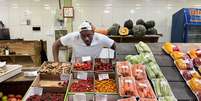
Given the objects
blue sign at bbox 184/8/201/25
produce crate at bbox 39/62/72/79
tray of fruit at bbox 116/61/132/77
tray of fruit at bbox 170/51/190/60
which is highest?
blue sign at bbox 184/8/201/25

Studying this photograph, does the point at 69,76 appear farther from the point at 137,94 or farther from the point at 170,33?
the point at 170,33

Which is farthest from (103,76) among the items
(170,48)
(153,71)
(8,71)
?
(8,71)

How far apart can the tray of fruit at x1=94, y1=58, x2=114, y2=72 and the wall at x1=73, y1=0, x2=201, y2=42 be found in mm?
4031

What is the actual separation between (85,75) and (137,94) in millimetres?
724

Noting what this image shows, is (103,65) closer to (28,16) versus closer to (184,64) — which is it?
(184,64)

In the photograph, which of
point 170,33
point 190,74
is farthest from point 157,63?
point 170,33

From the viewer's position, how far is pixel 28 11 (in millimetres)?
7105

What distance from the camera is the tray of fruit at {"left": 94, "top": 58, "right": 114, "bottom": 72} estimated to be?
2.88m

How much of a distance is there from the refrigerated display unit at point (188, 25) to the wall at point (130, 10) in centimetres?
59

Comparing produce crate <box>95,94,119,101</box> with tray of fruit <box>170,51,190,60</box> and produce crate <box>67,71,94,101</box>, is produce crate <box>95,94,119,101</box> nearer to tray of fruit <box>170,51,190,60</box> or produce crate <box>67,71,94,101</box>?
produce crate <box>67,71,94,101</box>

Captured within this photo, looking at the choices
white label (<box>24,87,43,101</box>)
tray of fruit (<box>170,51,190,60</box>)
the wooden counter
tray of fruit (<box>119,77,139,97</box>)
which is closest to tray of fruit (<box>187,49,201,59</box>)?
tray of fruit (<box>170,51,190,60</box>)

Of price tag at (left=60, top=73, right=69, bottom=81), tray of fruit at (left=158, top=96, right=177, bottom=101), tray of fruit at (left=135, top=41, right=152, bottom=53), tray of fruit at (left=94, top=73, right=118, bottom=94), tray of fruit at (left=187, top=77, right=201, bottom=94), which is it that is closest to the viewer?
tray of fruit at (left=158, top=96, right=177, bottom=101)

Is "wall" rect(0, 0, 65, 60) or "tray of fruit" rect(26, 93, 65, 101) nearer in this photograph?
"tray of fruit" rect(26, 93, 65, 101)

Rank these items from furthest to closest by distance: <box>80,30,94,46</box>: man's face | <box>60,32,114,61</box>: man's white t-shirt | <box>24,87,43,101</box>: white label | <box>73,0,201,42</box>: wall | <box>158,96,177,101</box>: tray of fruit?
<box>73,0,201,42</box>: wall → <box>60,32,114,61</box>: man's white t-shirt → <box>80,30,94,46</box>: man's face → <box>24,87,43,101</box>: white label → <box>158,96,177,101</box>: tray of fruit
